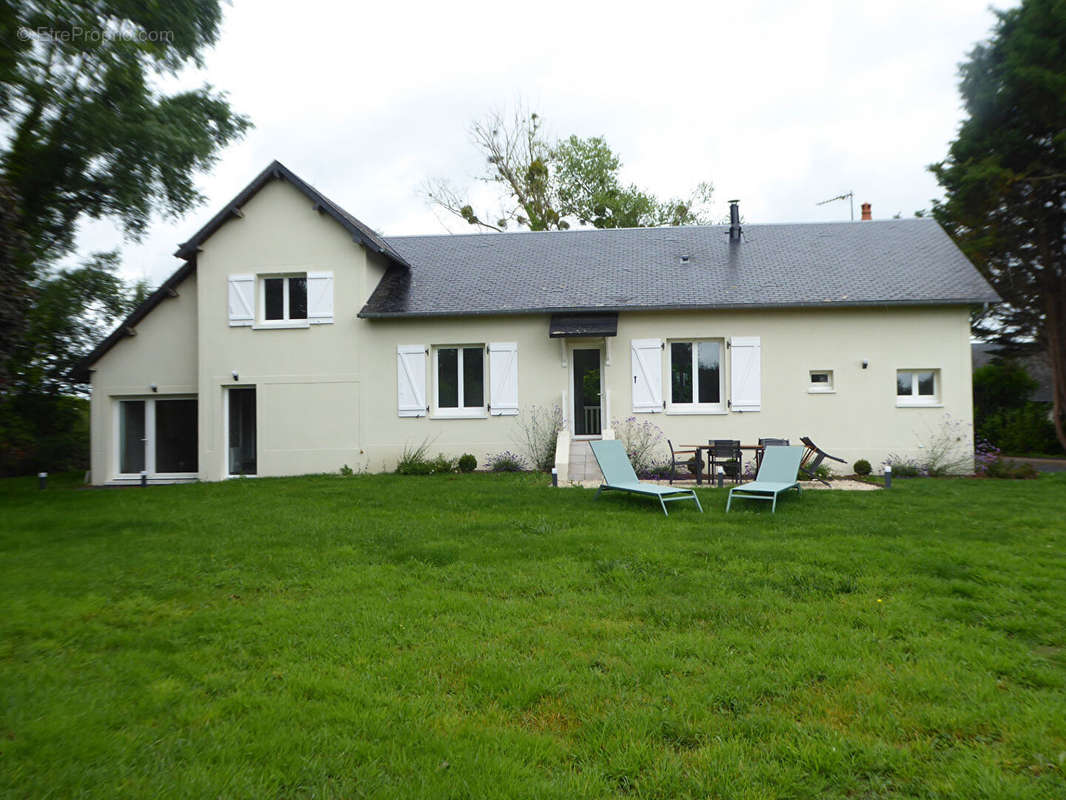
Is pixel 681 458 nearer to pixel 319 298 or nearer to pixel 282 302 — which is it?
pixel 319 298

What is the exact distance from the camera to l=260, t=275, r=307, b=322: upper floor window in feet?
47.7

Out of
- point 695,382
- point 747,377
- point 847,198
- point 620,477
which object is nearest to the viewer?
point 620,477

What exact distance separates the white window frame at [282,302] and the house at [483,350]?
0.17ft

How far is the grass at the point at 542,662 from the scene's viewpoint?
2533 millimetres

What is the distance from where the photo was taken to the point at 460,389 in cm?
1433

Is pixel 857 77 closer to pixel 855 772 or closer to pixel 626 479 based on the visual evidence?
pixel 626 479

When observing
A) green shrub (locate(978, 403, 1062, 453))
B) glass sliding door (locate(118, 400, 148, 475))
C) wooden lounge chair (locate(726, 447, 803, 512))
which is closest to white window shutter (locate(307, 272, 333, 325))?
glass sliding door (locate(118, 400, 148, 475))

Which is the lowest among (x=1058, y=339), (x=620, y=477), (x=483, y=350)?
(x=620, y=477)

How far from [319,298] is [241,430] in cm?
387

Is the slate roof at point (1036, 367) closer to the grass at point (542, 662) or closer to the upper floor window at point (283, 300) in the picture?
the grass at point (542, 662)

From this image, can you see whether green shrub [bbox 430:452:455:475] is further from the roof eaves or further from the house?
the roof eaves

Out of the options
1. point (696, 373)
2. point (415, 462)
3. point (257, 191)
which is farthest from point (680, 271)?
point (257, 191)

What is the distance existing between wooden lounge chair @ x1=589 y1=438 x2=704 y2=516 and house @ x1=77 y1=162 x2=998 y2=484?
4.27m

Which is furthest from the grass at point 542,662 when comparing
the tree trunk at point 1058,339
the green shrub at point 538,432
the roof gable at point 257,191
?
the tree trunk at point 1058,339
